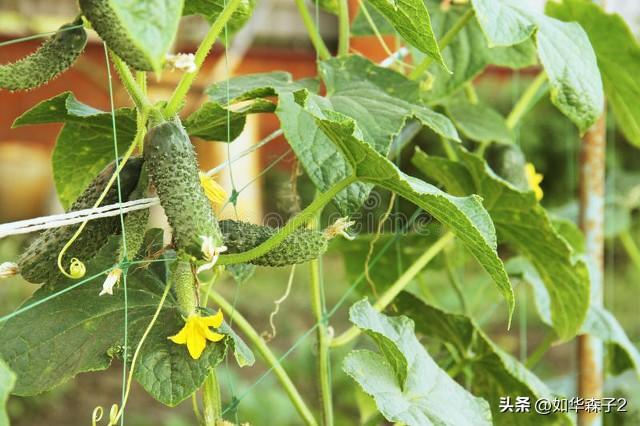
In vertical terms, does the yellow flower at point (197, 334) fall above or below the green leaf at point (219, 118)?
below

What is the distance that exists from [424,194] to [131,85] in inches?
11.2

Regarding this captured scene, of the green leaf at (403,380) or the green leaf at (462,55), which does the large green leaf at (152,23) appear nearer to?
the green leaf at (403,380)

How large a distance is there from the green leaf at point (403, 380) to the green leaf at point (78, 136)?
352 millimetres

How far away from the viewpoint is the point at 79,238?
81 cm

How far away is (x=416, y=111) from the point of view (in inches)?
39.0

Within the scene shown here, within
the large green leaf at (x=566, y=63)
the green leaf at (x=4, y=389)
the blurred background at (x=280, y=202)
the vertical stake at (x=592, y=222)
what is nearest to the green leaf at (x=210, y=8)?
the blurred background at (x=280, y=202)

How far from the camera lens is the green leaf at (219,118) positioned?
0.96 m

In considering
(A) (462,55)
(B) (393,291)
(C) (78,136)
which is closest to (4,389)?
(C) (78,136)

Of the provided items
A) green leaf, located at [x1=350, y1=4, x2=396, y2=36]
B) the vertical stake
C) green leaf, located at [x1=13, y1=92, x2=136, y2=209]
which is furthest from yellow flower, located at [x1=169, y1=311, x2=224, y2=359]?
the vertical stake

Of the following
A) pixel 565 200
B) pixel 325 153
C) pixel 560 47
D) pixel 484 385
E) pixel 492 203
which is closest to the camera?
pixel 325 153

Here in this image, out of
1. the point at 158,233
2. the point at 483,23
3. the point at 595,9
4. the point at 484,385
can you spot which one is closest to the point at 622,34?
the point at 595,9

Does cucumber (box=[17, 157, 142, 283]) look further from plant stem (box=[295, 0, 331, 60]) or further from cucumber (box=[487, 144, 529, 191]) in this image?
cucumber (box=[487, 144, 529, 191])

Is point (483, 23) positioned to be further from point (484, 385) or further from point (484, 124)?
point (484, 385)

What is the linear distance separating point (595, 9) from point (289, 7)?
516cm
